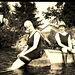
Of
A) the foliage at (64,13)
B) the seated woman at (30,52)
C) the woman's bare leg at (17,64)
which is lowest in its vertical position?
the woman's bare leg at (17,64)

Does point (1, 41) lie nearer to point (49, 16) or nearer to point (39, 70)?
point (49, 16)

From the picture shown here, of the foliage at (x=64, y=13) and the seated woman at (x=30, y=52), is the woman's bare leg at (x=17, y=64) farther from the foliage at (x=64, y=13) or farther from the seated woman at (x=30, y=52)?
the foliage at (x=64, y=13)

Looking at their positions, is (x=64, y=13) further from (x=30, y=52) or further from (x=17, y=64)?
(x=17, y=64)

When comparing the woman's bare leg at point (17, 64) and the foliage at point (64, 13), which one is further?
the foliage at point (64, 13)

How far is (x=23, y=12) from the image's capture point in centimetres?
1758

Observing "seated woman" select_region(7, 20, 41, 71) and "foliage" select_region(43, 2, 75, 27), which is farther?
"foliage" select_region(43, 2, 75, 27)

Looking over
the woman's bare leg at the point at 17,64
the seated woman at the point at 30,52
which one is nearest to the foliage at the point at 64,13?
the seated woman at the point at 30,52

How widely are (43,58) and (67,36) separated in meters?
1.28

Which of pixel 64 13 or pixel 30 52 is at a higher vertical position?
pixel 64 13

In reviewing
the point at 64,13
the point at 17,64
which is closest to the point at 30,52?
the point at 17,64

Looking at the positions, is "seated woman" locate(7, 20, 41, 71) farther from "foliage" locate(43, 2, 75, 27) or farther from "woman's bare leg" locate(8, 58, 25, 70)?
"foliage" locate(43, 2, 75, 27)

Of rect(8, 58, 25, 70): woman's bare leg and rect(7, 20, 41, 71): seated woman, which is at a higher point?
rect(7, 20, 41, 71): seated woman

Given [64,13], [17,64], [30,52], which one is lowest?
[17,64]

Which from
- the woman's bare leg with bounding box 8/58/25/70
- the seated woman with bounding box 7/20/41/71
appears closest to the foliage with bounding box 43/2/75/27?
the seated woman with bounding box 7/20/41/71
